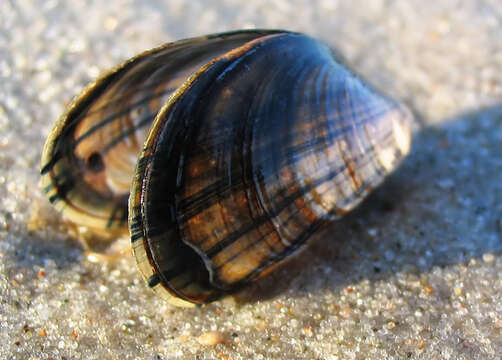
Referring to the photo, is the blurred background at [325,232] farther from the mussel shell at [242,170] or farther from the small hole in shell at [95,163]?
the small hole in shell at [95,163]

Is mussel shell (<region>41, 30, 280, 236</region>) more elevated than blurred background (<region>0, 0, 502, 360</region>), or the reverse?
mussel shell (<region>41, 30, 280, 236</region>)

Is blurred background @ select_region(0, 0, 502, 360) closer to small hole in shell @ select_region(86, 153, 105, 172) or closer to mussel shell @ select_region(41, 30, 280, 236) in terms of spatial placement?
mussel shell @ select_region(41, 30, 280, 236)

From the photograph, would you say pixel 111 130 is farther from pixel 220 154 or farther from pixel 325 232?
pixel 325 232

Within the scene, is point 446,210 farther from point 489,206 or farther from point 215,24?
point 215,24

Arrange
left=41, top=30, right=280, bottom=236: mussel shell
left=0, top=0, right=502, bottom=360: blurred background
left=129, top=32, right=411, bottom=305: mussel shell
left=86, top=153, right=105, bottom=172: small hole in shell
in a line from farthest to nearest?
left=86, top=153, right=105, bottom=172: small hole in shell < left=41, top=30, right=280, bottom=236: mussel shell < left=0, top=0, right=502, bottom=360: blurred background < left=129, top=32, right=411, bottom=305: mussel shell

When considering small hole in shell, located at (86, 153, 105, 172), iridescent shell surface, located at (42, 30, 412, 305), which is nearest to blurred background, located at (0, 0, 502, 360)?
iridescent shell surface, located at (42, 30, 412, 305)

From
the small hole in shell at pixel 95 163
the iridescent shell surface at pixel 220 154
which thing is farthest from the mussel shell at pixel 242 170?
the small hole in shell at pixel 95 163

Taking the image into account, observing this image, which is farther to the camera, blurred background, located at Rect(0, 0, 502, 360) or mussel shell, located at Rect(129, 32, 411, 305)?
blurred background, located at Rect(0, 0, 502, 360)
